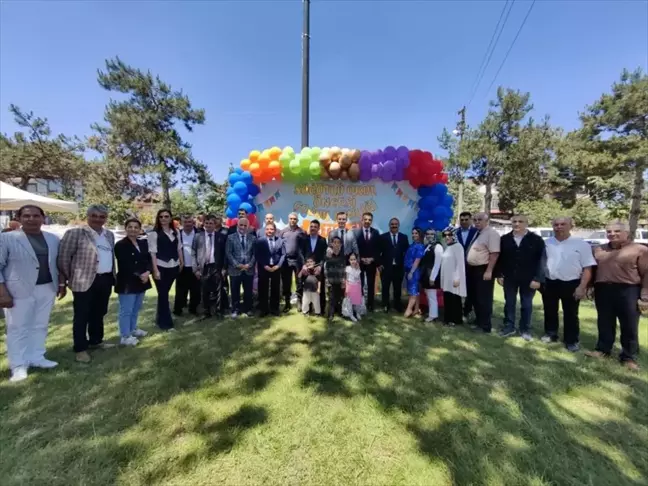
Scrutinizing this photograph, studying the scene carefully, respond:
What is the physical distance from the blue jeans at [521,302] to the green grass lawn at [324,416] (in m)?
0.50

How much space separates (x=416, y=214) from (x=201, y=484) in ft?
18.6

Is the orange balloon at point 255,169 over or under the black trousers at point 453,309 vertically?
over

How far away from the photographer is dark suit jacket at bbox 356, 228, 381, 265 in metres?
5.39

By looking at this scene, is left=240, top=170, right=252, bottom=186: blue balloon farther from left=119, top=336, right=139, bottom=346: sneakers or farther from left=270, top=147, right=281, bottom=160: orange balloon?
left=119, top=336, right=139, bottom=346: sneakers

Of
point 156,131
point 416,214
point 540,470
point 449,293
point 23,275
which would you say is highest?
point 156,131

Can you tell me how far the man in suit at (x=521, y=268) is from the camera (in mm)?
4277

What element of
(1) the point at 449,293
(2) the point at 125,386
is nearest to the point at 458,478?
Answer: (2) the point at 125,386

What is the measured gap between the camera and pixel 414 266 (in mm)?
5059

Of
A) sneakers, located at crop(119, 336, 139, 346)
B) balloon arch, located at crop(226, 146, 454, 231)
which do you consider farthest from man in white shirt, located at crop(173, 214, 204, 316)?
balloon arch, located at crop(226, 146, 454, 231)

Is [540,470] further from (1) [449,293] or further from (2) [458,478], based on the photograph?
(1) [449,293]

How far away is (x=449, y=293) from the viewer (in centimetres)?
489

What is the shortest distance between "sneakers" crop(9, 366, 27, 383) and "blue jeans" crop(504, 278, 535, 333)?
589 centimetres

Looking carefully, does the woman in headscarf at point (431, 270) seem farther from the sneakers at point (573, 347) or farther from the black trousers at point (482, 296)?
the sneakers at point (573, 347)

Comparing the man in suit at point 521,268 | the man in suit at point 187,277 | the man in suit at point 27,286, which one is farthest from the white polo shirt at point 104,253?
the man in suit at point 521,268
